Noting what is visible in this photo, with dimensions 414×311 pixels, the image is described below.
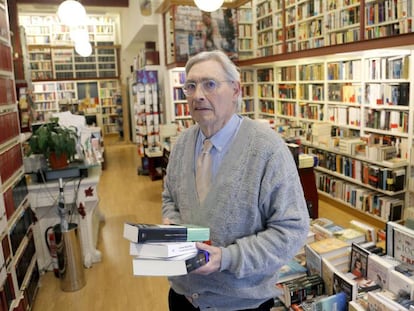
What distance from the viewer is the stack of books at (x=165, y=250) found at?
3.66 feet

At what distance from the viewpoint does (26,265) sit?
2883 millimetres

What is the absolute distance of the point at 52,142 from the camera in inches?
130

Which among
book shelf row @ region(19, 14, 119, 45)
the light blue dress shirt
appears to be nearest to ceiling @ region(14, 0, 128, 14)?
book shelf row @ region(19, 14, 119, 45)

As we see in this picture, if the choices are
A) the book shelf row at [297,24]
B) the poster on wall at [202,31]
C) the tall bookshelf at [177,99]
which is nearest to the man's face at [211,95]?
the book shelf row at [297,24]

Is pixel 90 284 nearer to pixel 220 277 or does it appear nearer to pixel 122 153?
pixel 220 277

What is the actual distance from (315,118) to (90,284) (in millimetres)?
4143

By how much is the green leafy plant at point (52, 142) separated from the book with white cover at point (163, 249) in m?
2.46

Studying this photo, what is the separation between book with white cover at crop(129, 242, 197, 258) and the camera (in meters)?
1.12

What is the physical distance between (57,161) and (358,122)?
380 cm

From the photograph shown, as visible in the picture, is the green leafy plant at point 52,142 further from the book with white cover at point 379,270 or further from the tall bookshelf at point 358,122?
the tall bookshelf at point 358,122

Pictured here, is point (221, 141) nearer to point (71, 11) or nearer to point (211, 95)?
Answer: point (211, 95)

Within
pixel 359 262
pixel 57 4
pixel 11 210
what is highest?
pixel 57 4

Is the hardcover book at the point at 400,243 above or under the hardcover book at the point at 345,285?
above

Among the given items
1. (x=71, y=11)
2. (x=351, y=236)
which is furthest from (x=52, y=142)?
(x=351, y=236)
